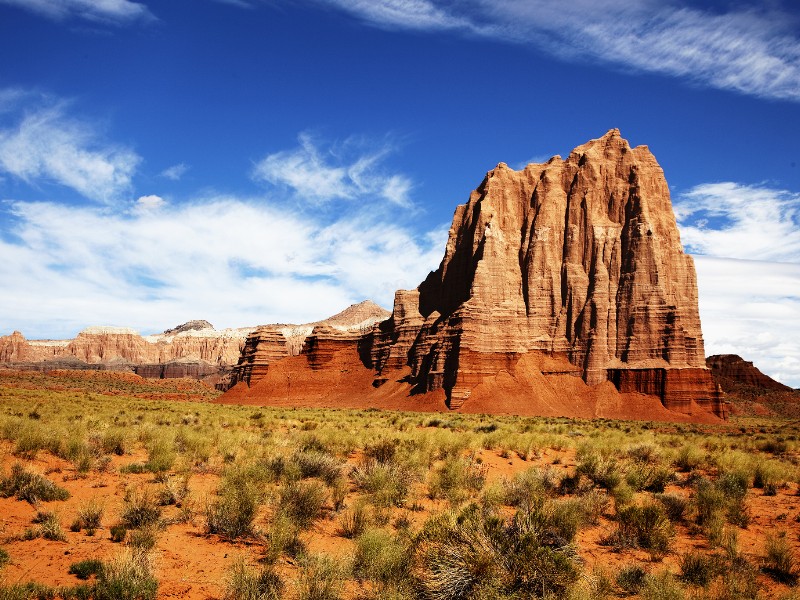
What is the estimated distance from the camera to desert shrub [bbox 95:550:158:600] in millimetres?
6691

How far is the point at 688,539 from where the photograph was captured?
10.7 m

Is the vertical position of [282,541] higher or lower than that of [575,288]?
lower

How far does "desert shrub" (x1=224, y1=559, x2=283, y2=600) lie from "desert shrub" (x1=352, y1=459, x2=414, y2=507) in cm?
428

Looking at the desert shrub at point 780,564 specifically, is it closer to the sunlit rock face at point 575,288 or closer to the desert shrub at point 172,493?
the desert shrub at point 172,493

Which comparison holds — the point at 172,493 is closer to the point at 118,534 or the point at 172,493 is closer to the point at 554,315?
the point at 118,534

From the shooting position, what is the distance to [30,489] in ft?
35.5

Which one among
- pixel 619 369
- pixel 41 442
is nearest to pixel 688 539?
pixel 41 442

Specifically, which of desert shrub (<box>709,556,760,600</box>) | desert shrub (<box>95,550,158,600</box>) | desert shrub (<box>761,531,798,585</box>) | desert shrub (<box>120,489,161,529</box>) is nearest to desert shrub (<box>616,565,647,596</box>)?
desert shrub (<box>709,556,760,600</box>)

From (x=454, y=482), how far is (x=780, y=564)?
21.4 feet

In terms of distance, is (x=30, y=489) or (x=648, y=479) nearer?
(x=30, y=489)

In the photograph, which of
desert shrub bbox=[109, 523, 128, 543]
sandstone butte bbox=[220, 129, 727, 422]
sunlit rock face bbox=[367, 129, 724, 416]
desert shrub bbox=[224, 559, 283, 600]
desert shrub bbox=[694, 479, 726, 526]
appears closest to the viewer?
desert shrub bbox=[224, 559, 283, 600]

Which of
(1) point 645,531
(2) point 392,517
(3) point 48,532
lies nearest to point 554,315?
(1) point 645,531

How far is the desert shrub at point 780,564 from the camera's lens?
28.3 ft

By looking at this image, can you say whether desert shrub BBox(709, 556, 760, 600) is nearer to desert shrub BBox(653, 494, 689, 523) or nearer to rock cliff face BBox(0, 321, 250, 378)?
desert shrub BBox(653, 494, 689, 523)
